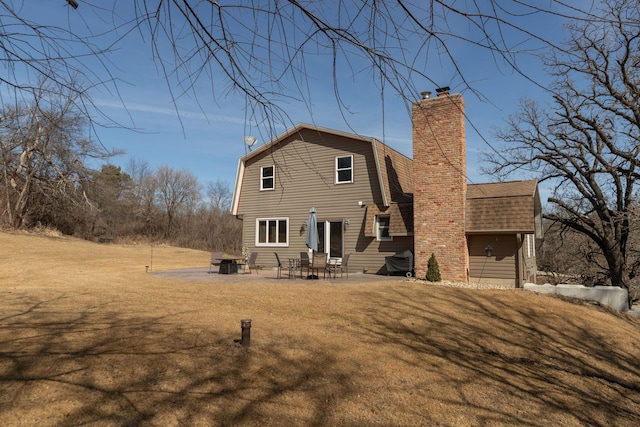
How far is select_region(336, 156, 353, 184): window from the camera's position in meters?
16.1

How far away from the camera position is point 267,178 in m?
18.0

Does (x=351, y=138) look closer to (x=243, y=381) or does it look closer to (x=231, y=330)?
(x=231, y=330)

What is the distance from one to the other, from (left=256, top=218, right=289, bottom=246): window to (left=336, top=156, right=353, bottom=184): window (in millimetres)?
3084

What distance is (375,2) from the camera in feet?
7.39

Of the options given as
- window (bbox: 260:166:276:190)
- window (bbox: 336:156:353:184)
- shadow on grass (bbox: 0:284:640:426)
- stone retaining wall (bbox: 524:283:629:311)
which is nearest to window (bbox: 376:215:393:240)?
window (bbox: 336:156:353:184)

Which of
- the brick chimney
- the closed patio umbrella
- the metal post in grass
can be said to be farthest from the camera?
the closed patio umbrella

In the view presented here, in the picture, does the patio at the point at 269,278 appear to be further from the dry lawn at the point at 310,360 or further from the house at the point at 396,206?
the dry lawn at the point at 310,360

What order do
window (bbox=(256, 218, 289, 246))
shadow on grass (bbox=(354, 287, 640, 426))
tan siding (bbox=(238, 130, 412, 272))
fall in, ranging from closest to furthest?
shadow on grass (bbox=(354, 287, 640, 426)), tan siding (bbox=(238, 130, 412, 272)), window (bbox=(256, 218, 289, 246))

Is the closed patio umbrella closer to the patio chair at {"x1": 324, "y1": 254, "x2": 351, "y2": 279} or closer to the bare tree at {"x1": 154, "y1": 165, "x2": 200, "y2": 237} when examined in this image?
the patio chair at {"x1": 324, "y1": 254, "x2": 351, "y2": 279}

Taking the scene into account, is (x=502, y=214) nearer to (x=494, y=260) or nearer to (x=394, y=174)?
(x=494, y=260)

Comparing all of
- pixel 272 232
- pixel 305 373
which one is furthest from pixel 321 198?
pixel 305 373

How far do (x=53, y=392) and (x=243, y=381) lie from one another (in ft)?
5.83

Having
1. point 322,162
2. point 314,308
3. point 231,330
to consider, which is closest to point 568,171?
point 322,162

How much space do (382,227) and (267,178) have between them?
6.07 meters
